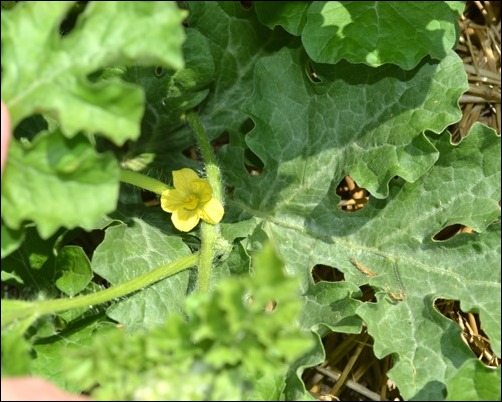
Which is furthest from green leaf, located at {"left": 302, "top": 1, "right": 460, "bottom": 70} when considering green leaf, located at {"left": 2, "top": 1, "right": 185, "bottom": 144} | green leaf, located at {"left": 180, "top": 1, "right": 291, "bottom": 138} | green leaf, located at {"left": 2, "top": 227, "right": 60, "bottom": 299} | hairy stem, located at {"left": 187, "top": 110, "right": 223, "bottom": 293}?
green leaf, located at {"left": 2, "top": 227, "right": 60, "bottom": 299}

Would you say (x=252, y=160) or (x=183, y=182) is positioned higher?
(x=183, y=182)

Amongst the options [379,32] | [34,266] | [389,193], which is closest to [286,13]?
[379,32]

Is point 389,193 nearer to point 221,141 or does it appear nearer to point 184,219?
point 184,219

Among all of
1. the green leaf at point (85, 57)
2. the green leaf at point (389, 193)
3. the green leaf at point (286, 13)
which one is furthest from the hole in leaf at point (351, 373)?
the green leaf at point (85, 57)

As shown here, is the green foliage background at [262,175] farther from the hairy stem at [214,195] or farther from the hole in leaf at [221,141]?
the hole in leaf at [221,141]

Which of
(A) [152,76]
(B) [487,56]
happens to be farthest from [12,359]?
(B) [487,56]

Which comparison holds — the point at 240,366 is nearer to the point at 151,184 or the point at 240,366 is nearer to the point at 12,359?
the point at 12,359

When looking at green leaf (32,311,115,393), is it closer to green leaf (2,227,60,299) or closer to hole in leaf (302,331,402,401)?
green leaf (2,227,60,299)
